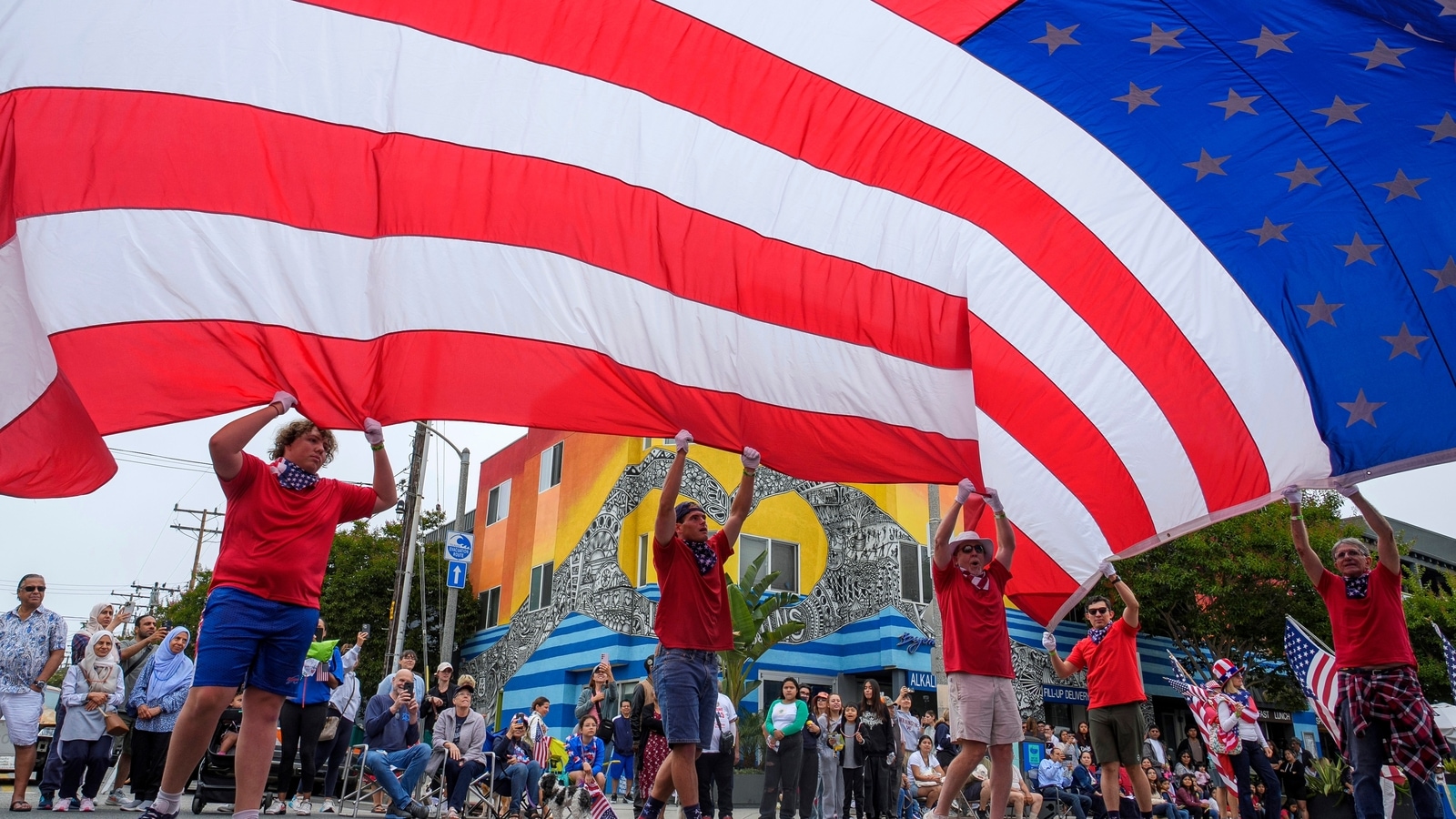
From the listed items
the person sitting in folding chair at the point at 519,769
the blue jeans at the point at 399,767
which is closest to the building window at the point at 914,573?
the person sitting in folding chair at the point at 519,769

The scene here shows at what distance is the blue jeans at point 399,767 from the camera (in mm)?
8406

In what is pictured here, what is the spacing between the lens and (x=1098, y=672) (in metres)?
7.04

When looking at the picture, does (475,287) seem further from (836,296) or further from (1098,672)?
(1098,672)

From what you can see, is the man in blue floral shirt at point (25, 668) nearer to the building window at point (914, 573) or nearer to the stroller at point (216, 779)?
the stroller at point (216, 779)

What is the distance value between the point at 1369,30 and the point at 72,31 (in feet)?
16.8

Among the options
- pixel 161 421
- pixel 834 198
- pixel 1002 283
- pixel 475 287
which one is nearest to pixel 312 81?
pixel 475 287

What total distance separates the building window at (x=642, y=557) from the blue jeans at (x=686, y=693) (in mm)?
17093

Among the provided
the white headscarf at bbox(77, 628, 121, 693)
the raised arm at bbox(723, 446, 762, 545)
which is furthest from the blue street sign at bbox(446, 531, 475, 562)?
the raised arm at bbox(723, 446, 762, 545)

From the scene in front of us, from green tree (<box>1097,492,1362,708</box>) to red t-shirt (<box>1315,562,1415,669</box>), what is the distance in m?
17.5

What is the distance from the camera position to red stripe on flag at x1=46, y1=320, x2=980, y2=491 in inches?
157

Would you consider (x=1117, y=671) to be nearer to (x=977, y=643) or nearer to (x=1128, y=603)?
(x=1128, y=603)

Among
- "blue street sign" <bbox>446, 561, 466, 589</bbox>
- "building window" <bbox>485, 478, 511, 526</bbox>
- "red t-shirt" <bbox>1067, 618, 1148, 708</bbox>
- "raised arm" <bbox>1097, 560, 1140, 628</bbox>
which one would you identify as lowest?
"red t-shirt" <bbox>1067, 618, 1148, 708</bbox>

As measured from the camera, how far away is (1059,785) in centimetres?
1434

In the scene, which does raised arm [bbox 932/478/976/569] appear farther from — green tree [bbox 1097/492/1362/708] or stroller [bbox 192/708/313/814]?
green tree [bbox 1097/492/1362/708]
